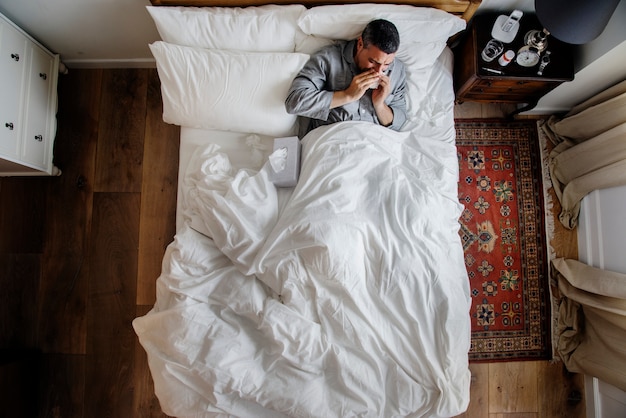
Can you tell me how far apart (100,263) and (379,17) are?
5.37 ft

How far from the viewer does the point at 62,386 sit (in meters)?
1.63

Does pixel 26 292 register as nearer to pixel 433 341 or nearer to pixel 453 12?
pixel 433 341

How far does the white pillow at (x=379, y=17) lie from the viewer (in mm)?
1325

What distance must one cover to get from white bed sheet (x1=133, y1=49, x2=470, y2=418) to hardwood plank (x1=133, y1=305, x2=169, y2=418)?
0.58 meters

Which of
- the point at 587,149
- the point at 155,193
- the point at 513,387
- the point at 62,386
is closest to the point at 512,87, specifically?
the point at 587,149

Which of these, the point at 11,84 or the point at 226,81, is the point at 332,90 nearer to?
the point at 226,81

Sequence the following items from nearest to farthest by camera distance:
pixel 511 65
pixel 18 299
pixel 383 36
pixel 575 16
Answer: pixel 575 16 → pixel 383 36 → pixel 511 65 → pixel 18 299

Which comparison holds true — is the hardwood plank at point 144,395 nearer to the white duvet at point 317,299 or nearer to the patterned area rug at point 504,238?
the white duvet at point 317,299

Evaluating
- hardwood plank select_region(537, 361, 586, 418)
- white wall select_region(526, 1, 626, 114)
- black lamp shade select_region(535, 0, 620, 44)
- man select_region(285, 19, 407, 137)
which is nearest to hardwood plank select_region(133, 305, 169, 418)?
man select_region(285, 19, 407, 137)

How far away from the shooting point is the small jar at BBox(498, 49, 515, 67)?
4.55ft

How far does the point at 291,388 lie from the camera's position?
1089mm

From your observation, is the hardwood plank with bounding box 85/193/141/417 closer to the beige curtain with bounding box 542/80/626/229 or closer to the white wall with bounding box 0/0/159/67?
the white wall with bounding box 0/0/159/67

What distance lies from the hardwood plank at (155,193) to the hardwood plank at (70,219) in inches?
10.2

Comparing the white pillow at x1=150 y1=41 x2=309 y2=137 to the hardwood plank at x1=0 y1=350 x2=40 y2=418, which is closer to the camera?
the white pillow at x1=150 y1=41 x2=309 y2=137
